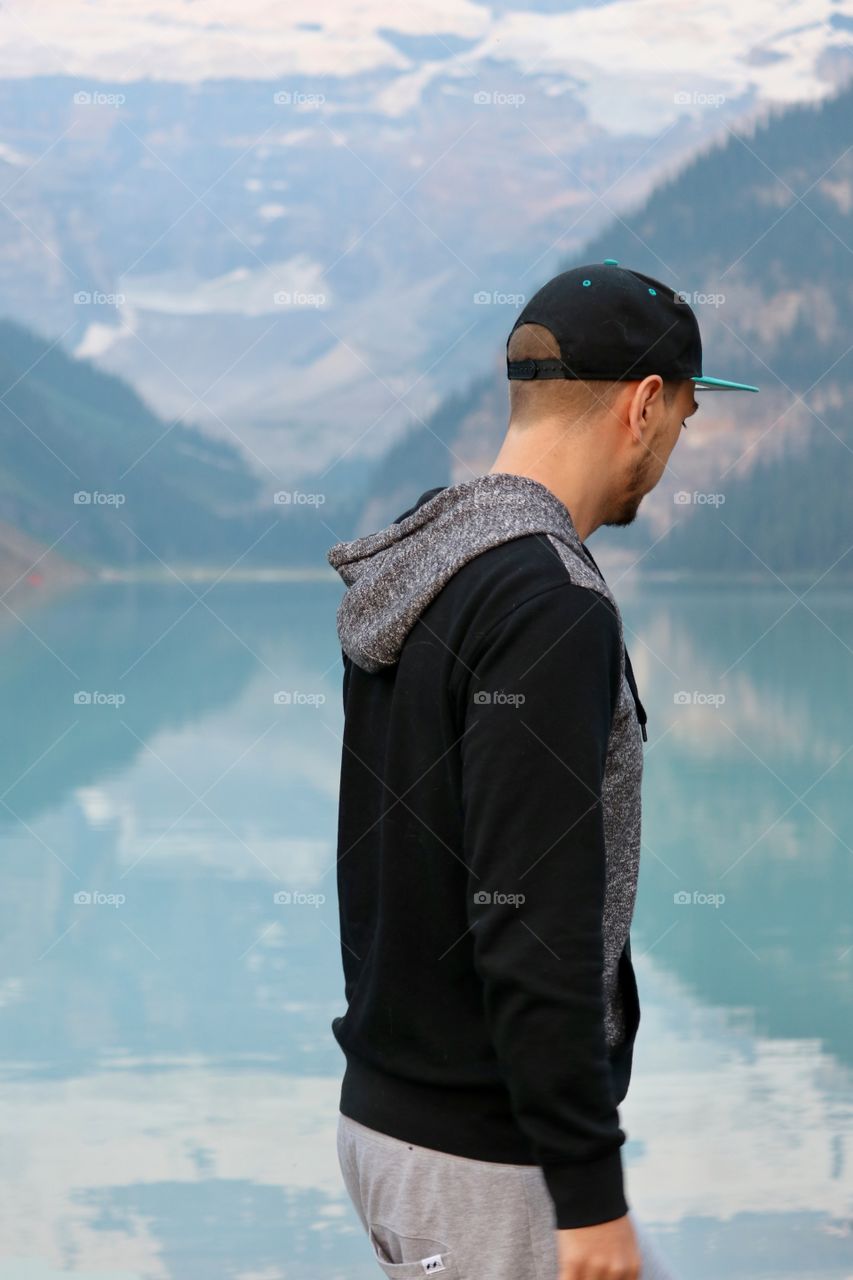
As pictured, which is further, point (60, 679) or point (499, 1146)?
point (60, 679)

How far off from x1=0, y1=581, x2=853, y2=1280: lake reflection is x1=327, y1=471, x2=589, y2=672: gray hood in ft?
4.21

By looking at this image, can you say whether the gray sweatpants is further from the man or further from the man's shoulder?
the man's shoulder

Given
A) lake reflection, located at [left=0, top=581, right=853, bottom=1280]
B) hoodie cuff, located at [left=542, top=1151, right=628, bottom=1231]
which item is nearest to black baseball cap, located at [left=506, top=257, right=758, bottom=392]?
hoodie cuff, located at [left=542, top=1151, right=628, bottom=1231]

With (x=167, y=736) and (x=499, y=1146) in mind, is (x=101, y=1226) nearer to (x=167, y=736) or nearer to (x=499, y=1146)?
(x=499, y=1146)

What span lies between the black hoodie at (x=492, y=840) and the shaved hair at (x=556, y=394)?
0.05m

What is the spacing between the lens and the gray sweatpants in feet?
2.53

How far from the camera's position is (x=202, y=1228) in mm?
1969

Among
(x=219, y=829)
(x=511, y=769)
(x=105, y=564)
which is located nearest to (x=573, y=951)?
(x=511, y=769)

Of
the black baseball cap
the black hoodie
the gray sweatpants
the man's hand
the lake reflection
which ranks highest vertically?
the black baseball cap

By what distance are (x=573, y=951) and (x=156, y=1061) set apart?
8.17ft

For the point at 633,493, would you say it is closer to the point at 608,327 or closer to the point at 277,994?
the point at 608,327

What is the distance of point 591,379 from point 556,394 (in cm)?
2

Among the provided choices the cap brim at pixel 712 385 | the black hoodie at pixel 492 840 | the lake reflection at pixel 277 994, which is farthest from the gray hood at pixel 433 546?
the lake reflection at pixel 277 994

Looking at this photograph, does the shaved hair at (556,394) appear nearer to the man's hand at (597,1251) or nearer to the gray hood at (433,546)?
the gray hood at (433,546)
